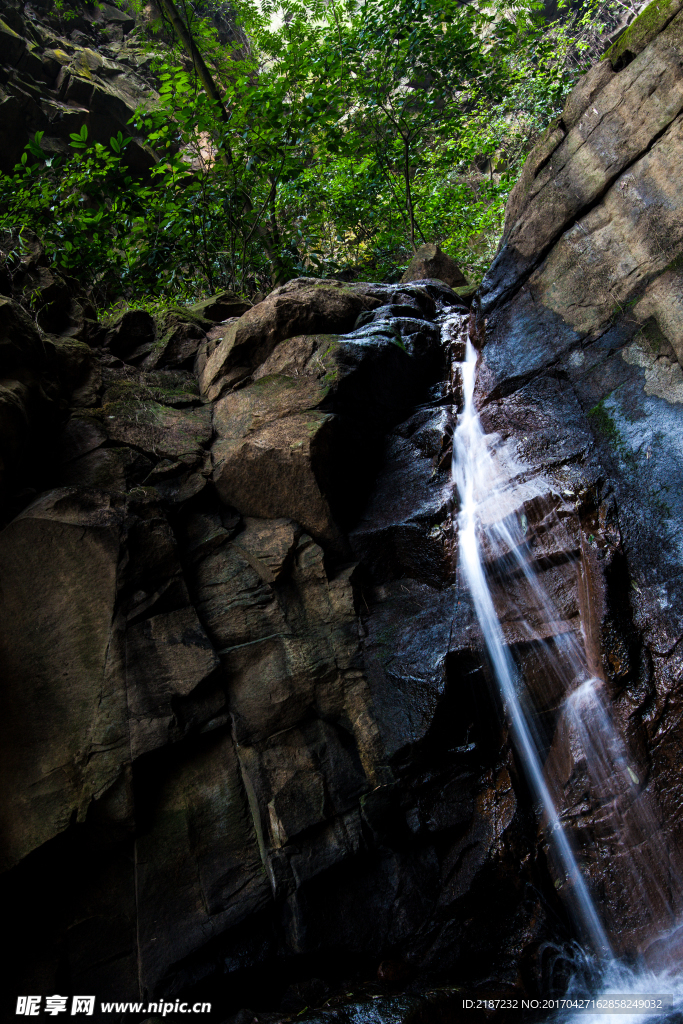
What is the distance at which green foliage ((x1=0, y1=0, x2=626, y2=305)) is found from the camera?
943 centimetres

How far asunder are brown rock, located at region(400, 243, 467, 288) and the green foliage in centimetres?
181

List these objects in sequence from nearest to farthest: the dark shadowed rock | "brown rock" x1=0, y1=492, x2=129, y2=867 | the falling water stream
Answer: the falling water stream < "brown rock" x1=0, y1=492, x2=129, y2=867 < the dark shadowed rock

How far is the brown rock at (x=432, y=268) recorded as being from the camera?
11.0m

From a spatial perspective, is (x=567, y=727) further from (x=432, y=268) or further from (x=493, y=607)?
(x=432, y=268)

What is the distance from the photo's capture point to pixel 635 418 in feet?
17.1

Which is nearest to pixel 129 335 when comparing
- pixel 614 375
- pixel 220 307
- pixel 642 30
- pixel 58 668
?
pixel 220 307

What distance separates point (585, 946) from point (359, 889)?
1606 mm

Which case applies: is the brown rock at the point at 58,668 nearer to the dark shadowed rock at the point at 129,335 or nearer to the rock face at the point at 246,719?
the rock face at the point at 246,719

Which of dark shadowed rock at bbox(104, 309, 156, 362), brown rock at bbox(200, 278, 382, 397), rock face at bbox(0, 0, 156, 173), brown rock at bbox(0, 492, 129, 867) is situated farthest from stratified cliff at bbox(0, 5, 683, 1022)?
rock face at bbox(0, 0, 156, 173)

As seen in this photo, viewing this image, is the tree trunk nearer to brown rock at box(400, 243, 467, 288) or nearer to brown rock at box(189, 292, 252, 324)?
brown rock at box(189, 292, 252, 324)

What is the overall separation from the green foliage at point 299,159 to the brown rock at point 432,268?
5.95 ft

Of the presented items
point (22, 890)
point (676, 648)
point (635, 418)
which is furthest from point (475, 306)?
point (22, 890)

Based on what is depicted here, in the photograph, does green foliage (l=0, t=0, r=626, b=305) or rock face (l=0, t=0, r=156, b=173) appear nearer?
green foliage (l=0, t=0, r=626, b=305)

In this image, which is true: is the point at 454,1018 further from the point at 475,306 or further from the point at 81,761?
the point at 475,306
